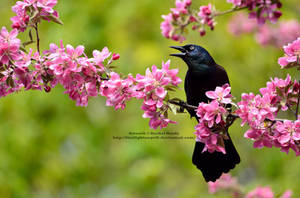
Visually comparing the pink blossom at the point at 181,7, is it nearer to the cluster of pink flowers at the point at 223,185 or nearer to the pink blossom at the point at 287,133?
the pink blossom at the point at 287,133

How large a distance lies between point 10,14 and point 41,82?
3.06 meters

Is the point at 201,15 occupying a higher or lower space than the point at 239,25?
higher

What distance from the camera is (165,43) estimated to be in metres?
5.29

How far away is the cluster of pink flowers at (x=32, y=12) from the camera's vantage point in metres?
2.14

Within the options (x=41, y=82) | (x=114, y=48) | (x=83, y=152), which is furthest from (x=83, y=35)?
(x=41, y=82)

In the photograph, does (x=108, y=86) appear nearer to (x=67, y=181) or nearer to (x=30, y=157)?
(x=30, y=157)

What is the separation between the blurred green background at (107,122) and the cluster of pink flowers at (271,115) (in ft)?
4.96

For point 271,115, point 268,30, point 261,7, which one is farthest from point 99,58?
point 268,30

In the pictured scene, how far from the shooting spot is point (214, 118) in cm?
203

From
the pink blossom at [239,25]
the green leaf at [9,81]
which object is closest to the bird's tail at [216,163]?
the green leaf at [9,81]

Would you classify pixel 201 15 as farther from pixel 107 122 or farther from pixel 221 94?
pixel 107 122

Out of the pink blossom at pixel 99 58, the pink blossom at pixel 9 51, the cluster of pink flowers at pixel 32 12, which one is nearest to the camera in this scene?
the pink blossom at pixel 9 51

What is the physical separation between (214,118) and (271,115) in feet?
0.80

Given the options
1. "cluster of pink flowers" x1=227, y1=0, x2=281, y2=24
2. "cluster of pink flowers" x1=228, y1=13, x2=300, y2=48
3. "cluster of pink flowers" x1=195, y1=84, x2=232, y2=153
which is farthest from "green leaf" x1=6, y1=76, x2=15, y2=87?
"cluster of pink flowers" x1=228, y1=13, x2=300, y2=48
